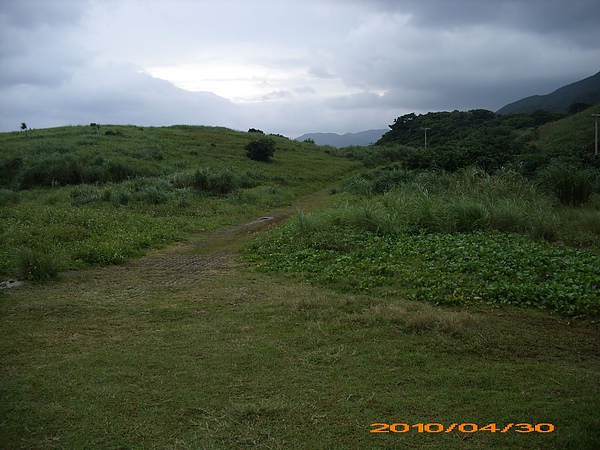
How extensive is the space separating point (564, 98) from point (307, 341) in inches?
3339

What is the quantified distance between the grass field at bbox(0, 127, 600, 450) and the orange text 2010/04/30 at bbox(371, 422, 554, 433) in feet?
0.03

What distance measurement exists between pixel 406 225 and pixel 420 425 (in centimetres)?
639

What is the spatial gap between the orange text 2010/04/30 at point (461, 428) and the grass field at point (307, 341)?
0.01 m

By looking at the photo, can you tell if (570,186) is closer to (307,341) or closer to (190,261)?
(190,261)

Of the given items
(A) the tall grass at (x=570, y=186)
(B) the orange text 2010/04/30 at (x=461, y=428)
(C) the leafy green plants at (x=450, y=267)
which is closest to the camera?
(B) the orange text 2010/04/30 at (x=461, y=428)

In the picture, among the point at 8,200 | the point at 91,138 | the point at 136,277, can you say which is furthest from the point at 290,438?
the point at 91,138

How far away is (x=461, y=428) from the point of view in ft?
9.76

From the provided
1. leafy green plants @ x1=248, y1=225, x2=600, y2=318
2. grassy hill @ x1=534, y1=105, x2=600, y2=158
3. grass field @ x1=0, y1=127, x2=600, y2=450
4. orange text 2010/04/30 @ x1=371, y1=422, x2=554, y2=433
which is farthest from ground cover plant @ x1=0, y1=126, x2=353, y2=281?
grassy hill @ x1=534, y1=105, x2=600, y2=158

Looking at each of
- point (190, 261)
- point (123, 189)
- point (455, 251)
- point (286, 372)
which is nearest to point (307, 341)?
point (286, 372)

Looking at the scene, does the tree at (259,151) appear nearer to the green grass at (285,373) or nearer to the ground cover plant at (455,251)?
the ground cover plant at (455,251)

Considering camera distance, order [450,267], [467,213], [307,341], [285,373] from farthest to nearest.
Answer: [467,213] → [450,267] → [307,341] → [285,373]

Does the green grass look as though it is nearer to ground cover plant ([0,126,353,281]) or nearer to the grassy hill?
ground cover plant ([0,126,353,281])

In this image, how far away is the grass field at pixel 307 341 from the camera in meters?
3.04

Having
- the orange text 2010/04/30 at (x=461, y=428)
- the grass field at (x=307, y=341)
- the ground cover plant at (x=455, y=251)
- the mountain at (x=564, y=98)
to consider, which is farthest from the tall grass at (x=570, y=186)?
the mountain at (x=564, y=98)
